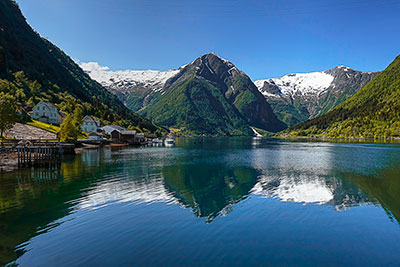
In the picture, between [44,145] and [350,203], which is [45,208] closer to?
[350,203]

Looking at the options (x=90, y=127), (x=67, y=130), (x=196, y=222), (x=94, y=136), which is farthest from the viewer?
(x=90, y=127)

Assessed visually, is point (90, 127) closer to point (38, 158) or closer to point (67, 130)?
point (67, 130)

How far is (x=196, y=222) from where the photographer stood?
86.8 feet

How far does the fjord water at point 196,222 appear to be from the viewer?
19.0 meters

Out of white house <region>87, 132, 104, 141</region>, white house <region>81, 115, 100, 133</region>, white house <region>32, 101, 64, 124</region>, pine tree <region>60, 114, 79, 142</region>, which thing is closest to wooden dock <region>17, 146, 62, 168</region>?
pine tree <region>60, 114, 79, 142</region>

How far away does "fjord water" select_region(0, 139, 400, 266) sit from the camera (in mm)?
18984

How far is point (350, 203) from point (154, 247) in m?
28.6

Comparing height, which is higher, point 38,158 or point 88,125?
point 88,125

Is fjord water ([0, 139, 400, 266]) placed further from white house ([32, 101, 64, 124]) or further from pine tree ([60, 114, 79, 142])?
white house ([32, 101, 64, 124])

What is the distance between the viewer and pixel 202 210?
30656mm

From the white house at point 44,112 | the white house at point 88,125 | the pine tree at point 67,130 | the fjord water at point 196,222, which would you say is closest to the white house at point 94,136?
the white house at point 88,125

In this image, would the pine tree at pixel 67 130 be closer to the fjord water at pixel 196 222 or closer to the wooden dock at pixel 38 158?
the wooden dock at pixel 38 158

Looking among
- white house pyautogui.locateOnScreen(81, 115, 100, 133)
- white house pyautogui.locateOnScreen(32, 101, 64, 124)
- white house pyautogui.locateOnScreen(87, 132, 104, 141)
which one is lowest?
white house pyautogui.locateOnScreen(87, 132, 104, 141)

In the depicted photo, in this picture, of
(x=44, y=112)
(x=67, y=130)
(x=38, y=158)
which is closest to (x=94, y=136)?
(x=44, y=112)
